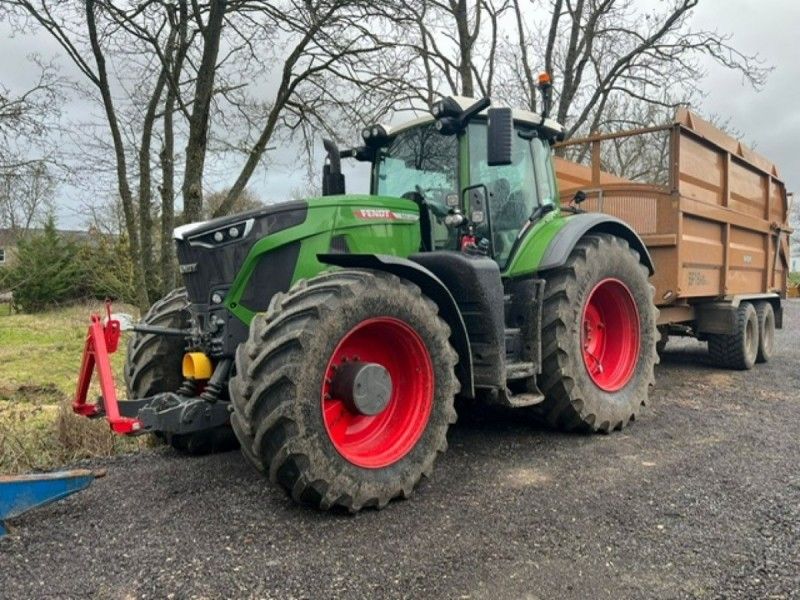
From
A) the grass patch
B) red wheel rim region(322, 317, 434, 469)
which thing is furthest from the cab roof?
the grass patch

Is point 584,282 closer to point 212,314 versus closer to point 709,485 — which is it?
point 709,485

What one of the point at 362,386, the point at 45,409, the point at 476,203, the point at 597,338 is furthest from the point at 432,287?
the point at 45,409

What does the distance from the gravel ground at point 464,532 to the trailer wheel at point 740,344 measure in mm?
3585

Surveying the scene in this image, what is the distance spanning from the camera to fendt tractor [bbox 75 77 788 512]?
10.5 feet

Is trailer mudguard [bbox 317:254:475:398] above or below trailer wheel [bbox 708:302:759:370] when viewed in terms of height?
above

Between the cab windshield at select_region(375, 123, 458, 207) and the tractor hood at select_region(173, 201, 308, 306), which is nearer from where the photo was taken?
the tractor hood at select_region(173, 201, 308, 306)

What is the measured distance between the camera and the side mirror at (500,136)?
4066 millimetres

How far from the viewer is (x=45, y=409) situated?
648cm

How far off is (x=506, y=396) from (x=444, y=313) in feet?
2.50

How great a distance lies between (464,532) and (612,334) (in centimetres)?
300

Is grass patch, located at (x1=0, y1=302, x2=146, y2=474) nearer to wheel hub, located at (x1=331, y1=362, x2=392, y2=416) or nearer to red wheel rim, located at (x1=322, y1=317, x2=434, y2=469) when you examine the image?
red wheel rim, located at (x1=322, y1=317, x2=434, y2=469)

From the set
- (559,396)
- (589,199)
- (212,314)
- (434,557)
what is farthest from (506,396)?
(589,199)

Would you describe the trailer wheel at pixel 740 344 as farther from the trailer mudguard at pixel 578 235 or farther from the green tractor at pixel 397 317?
the green tractor at pixel 397 317

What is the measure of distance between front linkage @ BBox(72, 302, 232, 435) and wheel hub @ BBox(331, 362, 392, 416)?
63 cm
